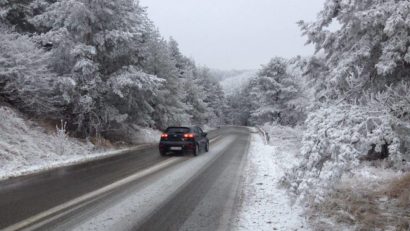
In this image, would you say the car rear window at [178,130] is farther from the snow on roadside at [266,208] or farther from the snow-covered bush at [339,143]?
the snow-covered bush at [339,143]

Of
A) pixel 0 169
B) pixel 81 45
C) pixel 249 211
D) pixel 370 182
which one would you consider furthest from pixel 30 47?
pixel 370 182

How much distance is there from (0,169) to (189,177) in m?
5.78

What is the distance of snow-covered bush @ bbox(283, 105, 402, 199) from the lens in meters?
5.93

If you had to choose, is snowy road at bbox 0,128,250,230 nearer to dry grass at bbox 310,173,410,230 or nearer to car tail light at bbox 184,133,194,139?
dry grass at bbox 310,173,410,230

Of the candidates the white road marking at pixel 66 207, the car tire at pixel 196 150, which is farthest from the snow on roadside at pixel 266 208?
the car tire at pixel 196 150

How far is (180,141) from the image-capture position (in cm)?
1859

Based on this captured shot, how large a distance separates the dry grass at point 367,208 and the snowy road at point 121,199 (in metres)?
1.86

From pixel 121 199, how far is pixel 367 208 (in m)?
5.10

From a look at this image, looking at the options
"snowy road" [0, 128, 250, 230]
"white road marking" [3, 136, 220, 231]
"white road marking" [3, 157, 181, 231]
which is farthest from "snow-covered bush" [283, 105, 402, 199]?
"white road marking" [3, 157, 181, 231]

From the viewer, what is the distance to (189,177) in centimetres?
1192

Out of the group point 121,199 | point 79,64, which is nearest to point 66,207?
point 121,199

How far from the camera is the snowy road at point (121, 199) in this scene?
6562 millimetres

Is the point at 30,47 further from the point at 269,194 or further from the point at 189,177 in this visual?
the point at 269,194

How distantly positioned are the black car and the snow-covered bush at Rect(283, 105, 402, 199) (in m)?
11.9
